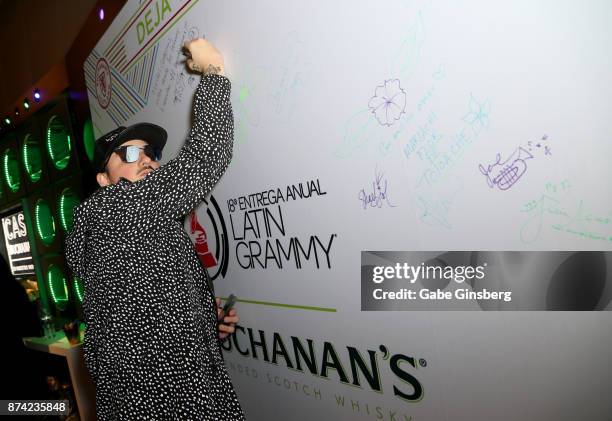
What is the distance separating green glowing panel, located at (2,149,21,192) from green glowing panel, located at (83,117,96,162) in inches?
68.3

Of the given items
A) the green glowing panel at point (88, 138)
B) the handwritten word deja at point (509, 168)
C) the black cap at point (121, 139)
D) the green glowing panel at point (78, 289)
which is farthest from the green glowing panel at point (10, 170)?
the handwritten word deja at point (509, 168)

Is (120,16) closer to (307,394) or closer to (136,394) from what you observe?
(136,394)

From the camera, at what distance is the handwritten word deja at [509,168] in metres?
0.98

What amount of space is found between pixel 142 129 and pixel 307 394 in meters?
1.15

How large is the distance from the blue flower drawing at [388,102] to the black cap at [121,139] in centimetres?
83

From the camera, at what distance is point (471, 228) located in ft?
3.52

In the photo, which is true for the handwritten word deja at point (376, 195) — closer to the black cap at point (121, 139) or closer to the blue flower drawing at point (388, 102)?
the blue flower drawing at point (388, 102)

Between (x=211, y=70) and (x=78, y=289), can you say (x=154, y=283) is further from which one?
(x=78, y=289)

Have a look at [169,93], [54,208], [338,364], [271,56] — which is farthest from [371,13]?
[54,208]

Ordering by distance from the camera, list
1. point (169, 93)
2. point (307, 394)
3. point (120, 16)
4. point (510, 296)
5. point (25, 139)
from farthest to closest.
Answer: point (25, 139), point (120, 16), point (169, 93), point (307, 394), point (510, 296)

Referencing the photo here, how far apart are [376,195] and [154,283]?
71cm

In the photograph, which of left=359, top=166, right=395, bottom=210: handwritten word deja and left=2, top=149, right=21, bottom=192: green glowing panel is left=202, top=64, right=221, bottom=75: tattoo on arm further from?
left=2, top=149, right=21, bottom=192: green glowing panel

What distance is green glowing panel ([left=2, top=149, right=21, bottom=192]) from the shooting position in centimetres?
387

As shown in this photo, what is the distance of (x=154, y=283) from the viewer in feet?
3.97
